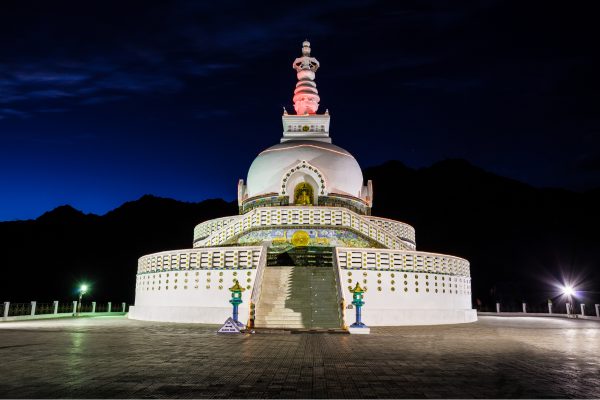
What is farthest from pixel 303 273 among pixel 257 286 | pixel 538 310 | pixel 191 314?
pixel 538 310

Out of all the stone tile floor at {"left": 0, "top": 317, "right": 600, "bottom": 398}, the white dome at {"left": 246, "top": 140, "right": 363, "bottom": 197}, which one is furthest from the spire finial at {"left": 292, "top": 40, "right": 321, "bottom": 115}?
the stone tile floor at {"left": 0, "top": 317, "right": 600, "bottom": 398}

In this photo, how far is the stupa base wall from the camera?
64.4ft

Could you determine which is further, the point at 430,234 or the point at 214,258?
the point at 430,234

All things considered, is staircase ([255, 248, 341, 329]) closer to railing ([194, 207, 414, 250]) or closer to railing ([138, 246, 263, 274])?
railing ([138, 246, 263, 274])

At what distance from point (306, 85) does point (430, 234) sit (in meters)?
37.1

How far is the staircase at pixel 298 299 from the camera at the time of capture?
17.3m

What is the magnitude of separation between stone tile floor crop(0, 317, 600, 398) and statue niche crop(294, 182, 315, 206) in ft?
59.6

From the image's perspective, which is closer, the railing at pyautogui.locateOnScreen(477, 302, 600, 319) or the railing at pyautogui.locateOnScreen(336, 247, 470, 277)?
the railing at pyautogui.locateOnScreen(336, 247, 470, 277)

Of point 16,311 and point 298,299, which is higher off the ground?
point 298,299

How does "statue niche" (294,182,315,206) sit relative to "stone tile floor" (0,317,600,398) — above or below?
above

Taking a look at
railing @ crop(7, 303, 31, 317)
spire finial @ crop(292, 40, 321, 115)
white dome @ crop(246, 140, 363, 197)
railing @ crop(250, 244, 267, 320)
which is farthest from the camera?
spire finial @ crop(292, 40, 321, 115)

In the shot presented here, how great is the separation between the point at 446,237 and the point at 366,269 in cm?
4842

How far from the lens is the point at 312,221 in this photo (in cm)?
2547

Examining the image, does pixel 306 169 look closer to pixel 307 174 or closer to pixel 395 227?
pixel 307 174
